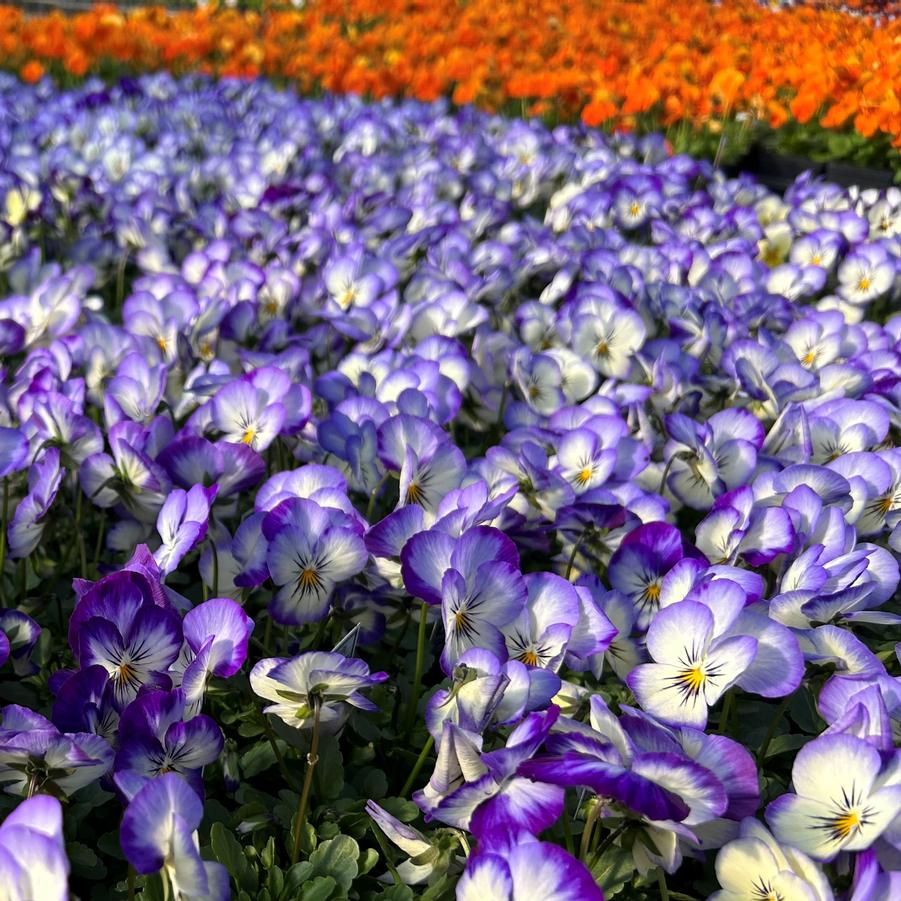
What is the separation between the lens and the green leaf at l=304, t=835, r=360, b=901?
3.75 feet

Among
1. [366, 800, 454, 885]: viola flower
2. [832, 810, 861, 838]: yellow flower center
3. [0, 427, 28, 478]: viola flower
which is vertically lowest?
[366, 800, 454, 885]: viola flower

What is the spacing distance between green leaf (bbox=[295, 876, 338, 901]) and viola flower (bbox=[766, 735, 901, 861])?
0.46 meters

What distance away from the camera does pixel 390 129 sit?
4742 mm

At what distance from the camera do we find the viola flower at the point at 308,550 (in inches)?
48.2

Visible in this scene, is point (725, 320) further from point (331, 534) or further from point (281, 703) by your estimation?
point (281, 703)

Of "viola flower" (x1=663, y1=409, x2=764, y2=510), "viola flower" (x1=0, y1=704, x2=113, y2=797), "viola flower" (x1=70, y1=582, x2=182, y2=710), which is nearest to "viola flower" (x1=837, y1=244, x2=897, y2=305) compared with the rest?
"viola flower" (x1=663, y1=409, x2=764, y2=510)

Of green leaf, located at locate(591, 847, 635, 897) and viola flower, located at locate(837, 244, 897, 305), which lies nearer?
green leaf, located at locate(591, 847, 635, 897)

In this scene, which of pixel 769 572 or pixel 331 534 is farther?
pixel 769 572

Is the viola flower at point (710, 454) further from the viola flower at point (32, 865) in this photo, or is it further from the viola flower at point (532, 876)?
the viola flower at point (32, 865)

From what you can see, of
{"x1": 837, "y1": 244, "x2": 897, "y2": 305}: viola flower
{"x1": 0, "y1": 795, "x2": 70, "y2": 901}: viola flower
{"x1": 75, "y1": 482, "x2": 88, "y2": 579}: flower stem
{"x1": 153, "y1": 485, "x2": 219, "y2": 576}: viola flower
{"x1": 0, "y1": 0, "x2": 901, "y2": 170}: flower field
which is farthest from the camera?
{"x1": 0, "y1": 0, "x2": 901, "y2": 170}: flower field

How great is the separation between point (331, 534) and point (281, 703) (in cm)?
22

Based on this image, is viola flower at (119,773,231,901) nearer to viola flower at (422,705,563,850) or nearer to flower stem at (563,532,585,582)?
viola flower at (422,705,563,850)

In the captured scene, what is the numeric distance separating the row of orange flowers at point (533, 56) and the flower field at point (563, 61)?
1 centimetres

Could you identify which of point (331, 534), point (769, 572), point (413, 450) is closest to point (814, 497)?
point (769, 572)
